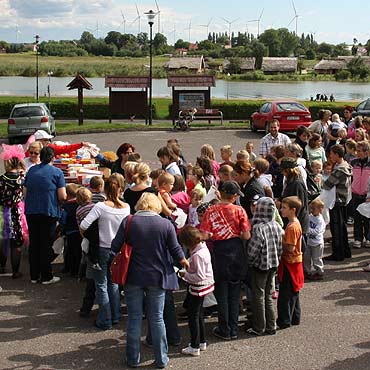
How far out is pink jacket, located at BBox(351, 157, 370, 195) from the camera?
9.66 metres

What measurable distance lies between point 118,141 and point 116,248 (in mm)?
18008

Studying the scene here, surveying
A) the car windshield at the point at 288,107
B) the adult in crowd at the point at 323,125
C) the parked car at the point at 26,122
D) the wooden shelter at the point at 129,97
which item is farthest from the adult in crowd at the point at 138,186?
the wooden shelter at the point at 129,97

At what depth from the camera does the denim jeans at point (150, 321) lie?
18.8 feet

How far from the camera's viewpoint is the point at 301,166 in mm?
8719

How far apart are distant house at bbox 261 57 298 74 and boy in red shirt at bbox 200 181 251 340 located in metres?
105

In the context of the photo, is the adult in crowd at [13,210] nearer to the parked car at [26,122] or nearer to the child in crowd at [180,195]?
the child in crowd at [180,195]

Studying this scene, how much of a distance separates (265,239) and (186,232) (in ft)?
3.07

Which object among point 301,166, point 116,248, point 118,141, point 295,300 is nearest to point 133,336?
point 116,248

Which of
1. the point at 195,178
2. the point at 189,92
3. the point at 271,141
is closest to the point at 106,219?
the point at 195,178

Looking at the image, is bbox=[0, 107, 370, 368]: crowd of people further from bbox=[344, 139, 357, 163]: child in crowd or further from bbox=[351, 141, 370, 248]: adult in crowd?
bbox=[344, 139, 357, 163]: child in crowd

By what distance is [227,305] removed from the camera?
6.52 m

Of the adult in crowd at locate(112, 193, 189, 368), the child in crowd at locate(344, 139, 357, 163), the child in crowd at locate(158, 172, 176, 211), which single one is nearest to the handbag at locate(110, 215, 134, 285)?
the adult in crowd at locate(112, 193, 189, 368)

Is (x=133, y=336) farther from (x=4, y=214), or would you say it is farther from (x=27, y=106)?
(x=27, y=106)

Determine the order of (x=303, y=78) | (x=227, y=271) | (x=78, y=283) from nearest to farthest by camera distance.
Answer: (x=227, y=271) < (x=78, y=283) < (x=303, y=78)
